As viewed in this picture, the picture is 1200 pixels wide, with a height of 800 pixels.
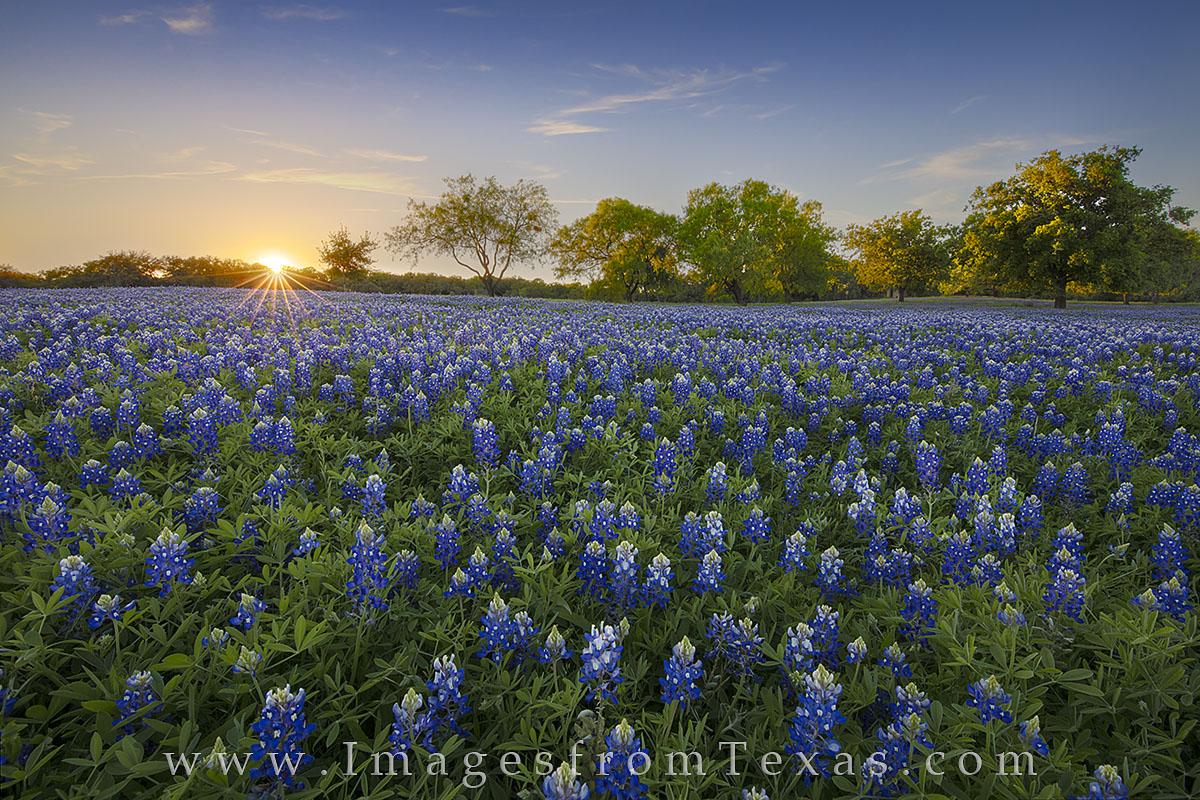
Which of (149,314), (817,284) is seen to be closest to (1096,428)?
(149,314)

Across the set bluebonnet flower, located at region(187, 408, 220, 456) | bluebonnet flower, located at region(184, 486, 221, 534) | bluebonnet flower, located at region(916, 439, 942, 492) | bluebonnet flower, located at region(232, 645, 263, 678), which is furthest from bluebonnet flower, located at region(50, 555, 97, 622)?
bluebonnet flower, located at region(916, 439, 942, 492)

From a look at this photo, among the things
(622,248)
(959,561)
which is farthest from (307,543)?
(622,248)

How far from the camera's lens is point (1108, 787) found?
1748 mm

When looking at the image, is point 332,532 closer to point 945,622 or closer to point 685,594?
point 685,594

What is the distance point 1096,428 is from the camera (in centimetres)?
642

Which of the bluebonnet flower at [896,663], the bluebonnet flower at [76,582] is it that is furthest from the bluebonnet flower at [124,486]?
the bluebonnet flower at [896,663]

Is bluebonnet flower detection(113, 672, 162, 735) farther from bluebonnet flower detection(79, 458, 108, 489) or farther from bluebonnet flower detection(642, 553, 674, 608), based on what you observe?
bluebonnet flower detection(79, 458, 108, 489)

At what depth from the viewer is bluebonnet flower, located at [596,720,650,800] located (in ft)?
5.89

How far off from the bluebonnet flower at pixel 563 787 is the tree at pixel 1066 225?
147ft

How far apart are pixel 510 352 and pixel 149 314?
872cm

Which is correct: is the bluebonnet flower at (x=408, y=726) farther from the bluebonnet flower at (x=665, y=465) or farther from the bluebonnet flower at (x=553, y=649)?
the bluebonnet flower at (x=665, y=465)

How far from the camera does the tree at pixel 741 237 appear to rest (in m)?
44.9

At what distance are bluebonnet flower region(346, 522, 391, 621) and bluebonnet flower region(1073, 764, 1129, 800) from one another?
2766mm

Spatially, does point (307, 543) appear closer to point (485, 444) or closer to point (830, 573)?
point (485, 444)
